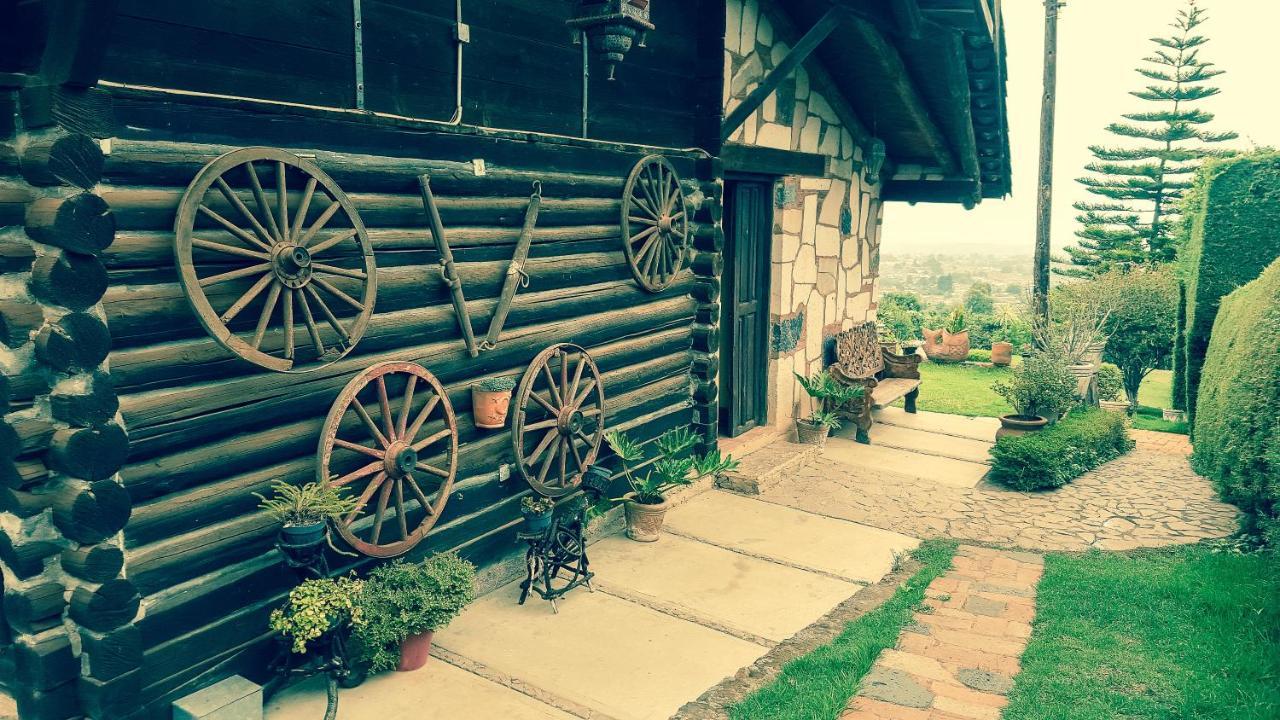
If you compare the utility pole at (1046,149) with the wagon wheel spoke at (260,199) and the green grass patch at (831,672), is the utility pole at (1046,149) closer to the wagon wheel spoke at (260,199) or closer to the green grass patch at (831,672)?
the green grass patch at (831,672)

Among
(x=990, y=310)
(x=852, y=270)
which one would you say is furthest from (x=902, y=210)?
(x=852, y=270)

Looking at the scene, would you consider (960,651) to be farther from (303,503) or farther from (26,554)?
(26,554)

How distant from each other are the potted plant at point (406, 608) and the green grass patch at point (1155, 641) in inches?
111

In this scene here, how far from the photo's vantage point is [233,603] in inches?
159

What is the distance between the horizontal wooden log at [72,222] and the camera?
3.22 m

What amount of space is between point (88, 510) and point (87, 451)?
0.77ft

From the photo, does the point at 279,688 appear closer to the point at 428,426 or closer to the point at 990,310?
the point at 428,426

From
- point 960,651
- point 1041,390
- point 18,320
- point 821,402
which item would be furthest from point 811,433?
Result: point 18,320

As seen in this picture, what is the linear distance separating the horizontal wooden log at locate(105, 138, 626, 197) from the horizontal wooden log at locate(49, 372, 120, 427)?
80 cm

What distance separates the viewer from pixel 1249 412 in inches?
262

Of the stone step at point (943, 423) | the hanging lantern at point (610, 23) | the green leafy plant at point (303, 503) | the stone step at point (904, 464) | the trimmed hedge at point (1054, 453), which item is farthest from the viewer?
the stone step at point (943, 423)

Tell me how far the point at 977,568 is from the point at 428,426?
4062 millimetres

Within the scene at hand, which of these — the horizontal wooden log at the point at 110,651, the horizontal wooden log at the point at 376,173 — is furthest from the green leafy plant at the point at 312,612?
the horizontal wooden log at the point at 376,173

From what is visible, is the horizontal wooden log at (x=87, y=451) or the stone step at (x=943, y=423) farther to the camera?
the stone step at (x=943, y=423)
